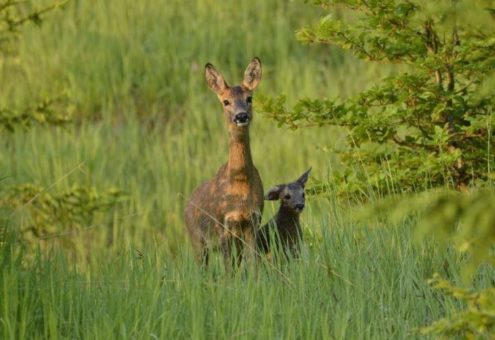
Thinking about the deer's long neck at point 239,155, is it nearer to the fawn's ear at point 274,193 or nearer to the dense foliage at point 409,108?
the fawn's ear at point 274,193

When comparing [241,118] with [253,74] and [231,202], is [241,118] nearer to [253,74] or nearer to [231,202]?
[231,202]

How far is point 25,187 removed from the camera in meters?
10.7

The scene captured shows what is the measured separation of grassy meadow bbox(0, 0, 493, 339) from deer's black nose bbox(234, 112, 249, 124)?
0.51ft

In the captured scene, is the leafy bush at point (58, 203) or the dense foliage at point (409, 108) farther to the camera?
the leafy bush at point (58, 203)

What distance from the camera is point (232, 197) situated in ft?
28.2

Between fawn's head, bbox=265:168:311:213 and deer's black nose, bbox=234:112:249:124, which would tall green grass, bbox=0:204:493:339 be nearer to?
fawn's head, bbox=265:168:311:213

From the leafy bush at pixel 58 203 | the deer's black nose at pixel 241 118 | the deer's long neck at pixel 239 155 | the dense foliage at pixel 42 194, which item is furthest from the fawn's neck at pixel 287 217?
the leafy bush at pixel 58 203

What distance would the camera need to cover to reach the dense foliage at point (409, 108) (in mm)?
8211

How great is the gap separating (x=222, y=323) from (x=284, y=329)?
364 mm

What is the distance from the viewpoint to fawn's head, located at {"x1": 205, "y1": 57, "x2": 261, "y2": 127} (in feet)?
28.8

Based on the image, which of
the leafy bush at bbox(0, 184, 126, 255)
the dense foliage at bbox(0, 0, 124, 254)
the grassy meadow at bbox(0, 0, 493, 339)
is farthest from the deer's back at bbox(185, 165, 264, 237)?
the leafy bush at bbox(0, 184, 126, 255)

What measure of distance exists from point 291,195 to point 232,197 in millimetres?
409

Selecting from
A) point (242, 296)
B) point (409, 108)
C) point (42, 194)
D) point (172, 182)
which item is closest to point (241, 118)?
point (409, 108)

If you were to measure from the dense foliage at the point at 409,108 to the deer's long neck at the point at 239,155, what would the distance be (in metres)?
0.39
